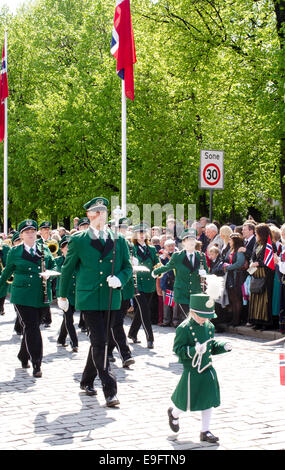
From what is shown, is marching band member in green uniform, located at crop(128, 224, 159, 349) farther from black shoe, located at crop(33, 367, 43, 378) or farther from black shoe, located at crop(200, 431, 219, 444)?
black shoe, located at crop(200, 431, 219, 444)

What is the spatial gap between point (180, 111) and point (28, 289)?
1395 cm

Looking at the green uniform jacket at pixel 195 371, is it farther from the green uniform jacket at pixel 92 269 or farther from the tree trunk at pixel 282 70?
the tree trunk at pixel 282 70

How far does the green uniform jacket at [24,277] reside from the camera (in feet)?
31.7

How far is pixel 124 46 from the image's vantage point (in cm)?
1608

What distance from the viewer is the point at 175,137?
72.6ft

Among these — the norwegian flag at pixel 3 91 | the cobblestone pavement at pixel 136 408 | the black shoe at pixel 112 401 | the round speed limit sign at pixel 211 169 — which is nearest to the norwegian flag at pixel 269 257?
the cobblestone pavement at pixel 136 408

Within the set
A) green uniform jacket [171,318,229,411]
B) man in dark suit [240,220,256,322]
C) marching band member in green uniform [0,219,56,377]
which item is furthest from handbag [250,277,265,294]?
green uniform jacket [171,318,229,411]

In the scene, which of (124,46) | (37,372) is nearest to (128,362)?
(37,372)

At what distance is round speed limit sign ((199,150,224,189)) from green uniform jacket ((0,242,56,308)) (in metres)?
5.25

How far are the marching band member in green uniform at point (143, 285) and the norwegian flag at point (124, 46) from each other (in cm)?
439

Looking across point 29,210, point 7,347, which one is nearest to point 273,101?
point 7,347

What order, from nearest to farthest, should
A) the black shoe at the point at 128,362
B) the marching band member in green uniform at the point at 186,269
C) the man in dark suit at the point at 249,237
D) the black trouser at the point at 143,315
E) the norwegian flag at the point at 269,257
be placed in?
the black shoe at the point at 128,362
the marching band member in green uniform at the point at 186,269
the black trouser at the point at 143,315
the norwegian flag at the point at 269,257
the man in dark suit at the point at 249,237

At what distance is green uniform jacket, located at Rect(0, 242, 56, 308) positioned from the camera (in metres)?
9.66

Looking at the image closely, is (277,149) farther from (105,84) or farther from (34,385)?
(34,385)
